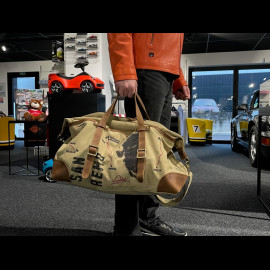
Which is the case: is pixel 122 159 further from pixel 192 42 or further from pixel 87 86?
pixel 192 42

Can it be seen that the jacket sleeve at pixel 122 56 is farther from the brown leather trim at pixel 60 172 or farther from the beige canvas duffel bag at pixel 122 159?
the brown leather trim at pixel 60 172

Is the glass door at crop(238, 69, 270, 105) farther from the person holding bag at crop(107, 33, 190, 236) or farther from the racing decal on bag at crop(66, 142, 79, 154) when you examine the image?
the racing decal on bag at crop(66, 142, 79, 154)

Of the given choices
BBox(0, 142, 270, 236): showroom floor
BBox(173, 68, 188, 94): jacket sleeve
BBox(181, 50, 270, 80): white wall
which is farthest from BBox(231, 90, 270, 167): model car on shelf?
BBox(181, 50, 270, 80): white wall

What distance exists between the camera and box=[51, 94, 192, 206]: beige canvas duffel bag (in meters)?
0.94

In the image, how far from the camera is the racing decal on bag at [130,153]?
938mm

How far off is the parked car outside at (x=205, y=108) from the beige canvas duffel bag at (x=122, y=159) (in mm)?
7373

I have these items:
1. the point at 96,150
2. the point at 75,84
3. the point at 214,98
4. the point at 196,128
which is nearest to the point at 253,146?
the point at 75,84

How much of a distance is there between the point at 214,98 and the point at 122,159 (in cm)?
776

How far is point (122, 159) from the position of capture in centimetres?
95

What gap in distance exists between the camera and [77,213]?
1.86 metres

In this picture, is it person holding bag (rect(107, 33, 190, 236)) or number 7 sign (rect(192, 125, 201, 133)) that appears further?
number 7 sign (rect(192, 125, 201, 133))
